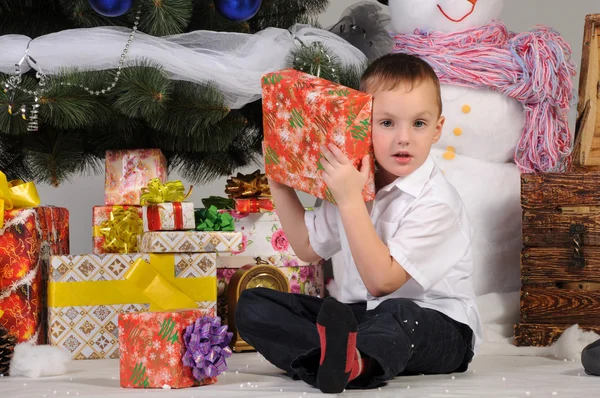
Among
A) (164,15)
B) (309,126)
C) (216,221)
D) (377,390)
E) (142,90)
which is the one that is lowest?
(377,390)

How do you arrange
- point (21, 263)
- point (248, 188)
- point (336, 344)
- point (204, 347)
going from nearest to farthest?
point (336, 344), point (204, 347), point (21, 263), point (248, 188)

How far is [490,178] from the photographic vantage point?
1.65 meters

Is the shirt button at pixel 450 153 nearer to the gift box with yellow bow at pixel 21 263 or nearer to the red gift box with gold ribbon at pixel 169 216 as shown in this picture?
the red gift box with gold ribbon at pixel 169 216

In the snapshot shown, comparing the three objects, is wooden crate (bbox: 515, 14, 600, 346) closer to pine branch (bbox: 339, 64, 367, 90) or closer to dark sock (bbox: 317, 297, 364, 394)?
pine branch (bbox: 339, 64, 367, 90)

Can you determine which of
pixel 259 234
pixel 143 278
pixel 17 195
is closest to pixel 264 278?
pixel 259 234

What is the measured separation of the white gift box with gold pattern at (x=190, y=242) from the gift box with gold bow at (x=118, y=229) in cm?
6

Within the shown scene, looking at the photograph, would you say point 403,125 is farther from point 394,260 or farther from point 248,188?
point 248,188

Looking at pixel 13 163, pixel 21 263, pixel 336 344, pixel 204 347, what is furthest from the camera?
pixel 13 163

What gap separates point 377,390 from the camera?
38.9 inches

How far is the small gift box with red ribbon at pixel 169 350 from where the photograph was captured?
3.39 feet

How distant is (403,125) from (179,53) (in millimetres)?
526

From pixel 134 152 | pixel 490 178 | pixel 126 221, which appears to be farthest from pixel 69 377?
pixel 490 178

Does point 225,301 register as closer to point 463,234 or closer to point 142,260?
point 142,260

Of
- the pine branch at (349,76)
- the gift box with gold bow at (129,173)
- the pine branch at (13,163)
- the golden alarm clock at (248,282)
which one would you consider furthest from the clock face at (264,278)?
the pine branch at (13,163)
